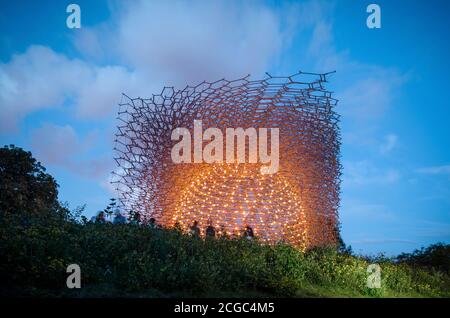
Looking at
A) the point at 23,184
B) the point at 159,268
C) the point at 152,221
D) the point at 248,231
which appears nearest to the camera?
the point at 159,268

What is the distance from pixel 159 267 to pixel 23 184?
1029 centimetres

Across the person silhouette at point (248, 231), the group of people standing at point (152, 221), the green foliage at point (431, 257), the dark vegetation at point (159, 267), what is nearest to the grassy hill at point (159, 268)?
the dark vegetation at point (159, 267)

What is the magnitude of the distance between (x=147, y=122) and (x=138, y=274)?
29.2ft

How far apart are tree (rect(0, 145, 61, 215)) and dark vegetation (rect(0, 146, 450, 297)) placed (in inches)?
173

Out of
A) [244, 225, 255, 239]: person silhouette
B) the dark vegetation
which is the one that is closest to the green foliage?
the dark vegetation

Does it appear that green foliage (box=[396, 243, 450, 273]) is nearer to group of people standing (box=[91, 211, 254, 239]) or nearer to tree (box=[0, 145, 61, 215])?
group of people standing (box=[91, 211, 254, 239])

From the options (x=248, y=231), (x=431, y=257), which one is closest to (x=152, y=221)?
(x=248, y=231)

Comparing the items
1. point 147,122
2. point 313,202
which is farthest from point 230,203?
point 147,122

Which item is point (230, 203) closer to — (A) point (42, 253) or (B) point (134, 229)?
(B) point (134, 229)

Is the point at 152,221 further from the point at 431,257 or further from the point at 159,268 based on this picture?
the point at 431,257

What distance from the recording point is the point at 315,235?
1481 centimetres

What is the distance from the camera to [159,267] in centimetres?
755

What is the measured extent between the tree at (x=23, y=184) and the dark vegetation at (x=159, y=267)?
4.38 meters

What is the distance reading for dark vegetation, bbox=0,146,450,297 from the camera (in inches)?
271
